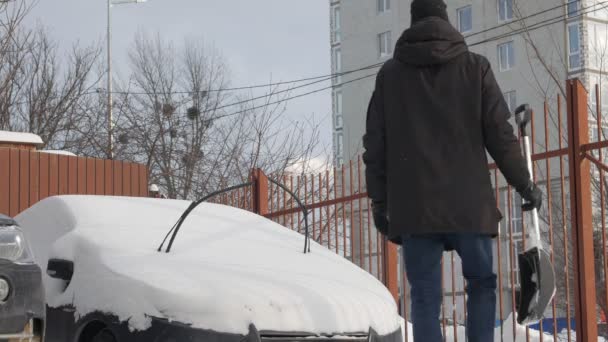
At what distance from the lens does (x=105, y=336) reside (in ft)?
13.0

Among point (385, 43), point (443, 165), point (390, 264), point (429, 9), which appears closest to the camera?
point (443, 165)

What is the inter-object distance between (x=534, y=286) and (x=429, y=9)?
138cm

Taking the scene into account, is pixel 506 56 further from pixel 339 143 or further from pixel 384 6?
pixel 339 143

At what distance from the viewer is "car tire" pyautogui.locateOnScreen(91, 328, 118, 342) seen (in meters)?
3.92

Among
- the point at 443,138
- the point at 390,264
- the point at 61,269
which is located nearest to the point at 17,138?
the point at 390,264

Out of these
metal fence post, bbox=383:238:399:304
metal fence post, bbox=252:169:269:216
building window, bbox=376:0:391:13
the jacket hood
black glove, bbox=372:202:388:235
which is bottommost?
metal fence post, bbox=383:238:399:304

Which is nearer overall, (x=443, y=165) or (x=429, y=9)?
(x=443, y=165)

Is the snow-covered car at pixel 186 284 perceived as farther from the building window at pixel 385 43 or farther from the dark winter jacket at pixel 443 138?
the building window at pixel 385 43

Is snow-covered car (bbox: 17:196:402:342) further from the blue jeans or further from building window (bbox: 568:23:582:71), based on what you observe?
building window (bbox: 568:23:582:71)

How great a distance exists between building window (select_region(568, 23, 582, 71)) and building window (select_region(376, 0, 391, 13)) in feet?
35.5

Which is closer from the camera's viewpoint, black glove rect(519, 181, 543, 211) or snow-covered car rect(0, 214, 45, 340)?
snow-covered car rect(0, 214, 45, 340)

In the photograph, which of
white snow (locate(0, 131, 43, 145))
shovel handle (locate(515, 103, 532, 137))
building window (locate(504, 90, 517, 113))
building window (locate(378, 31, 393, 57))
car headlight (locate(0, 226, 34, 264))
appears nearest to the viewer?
car headlight (locate(0, 226, 34, 264))

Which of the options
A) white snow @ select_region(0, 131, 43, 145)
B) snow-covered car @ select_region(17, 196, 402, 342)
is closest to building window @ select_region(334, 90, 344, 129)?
white snow @ select_region(0, 131, 43, 145)

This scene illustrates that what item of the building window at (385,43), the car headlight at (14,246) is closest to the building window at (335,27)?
the building window at (385,43)
